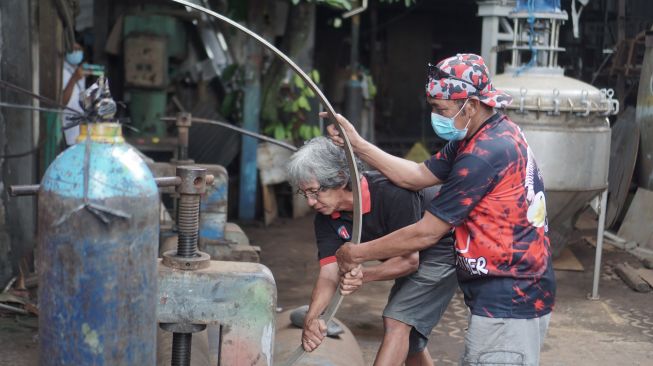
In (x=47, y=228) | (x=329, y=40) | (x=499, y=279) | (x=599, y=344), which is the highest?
(x=329, y=40)

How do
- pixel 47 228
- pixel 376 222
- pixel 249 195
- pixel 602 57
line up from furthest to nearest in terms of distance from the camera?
pixel 602 57, pixel 249 195, pixel 376 222, pixel 47 228

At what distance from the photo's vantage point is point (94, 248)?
2.57 meters

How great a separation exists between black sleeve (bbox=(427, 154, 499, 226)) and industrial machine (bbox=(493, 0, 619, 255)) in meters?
4.15

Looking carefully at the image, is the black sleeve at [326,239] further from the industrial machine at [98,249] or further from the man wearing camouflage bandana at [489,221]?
the industrial machine at [98,249]

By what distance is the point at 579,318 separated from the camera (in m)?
6.90

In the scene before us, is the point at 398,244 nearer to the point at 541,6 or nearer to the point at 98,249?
the point at 98,249

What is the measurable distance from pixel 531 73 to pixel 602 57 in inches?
206

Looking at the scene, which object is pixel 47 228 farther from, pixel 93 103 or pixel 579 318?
pixel 579 318

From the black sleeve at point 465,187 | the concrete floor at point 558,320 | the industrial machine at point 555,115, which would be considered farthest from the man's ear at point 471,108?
the industrial machine at point 555,115

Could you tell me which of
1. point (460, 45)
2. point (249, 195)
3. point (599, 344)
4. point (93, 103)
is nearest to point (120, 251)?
point (93, 103)

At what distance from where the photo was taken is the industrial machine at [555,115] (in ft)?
24.5

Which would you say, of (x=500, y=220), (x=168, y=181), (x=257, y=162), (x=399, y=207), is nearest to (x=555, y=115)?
(x=399, y=207)

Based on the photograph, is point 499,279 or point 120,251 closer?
point 120,251

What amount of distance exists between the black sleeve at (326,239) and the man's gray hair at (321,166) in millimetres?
270
